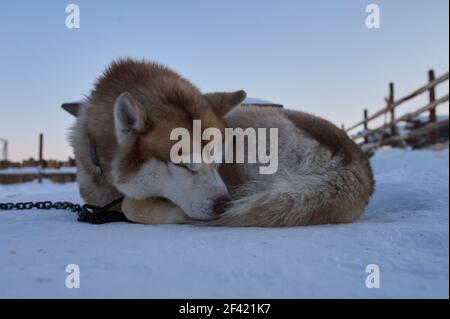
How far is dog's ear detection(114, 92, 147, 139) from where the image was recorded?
247 cm

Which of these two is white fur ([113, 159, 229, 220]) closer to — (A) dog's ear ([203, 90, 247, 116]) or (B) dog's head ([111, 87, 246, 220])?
(B) dog's head ([111, 87, 246, 220])

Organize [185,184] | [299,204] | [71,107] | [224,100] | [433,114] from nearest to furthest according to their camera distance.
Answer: [299,204] → [185,184] → [224,100] → [71,107] → [433,114]

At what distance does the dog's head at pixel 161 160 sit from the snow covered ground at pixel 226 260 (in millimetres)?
253

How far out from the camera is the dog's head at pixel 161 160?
2486 mm

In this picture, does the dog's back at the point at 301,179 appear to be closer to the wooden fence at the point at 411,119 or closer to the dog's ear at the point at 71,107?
the dog's ear at the point at 71,107

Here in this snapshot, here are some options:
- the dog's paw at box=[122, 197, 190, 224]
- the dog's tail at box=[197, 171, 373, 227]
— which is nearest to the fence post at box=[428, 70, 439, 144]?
the dog's tail at box=[197, 171, 373, 227]

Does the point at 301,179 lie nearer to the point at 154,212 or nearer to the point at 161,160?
the point at 161,160

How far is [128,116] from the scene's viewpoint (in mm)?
2545

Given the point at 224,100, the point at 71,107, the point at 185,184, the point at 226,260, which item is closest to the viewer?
the point at 226,260

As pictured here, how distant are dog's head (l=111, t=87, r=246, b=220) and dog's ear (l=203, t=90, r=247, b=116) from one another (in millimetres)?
306

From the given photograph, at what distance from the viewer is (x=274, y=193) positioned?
2.41 m

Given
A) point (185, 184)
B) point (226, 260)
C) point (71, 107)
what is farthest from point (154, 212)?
point (71, 107)

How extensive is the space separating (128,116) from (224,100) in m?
0.88
